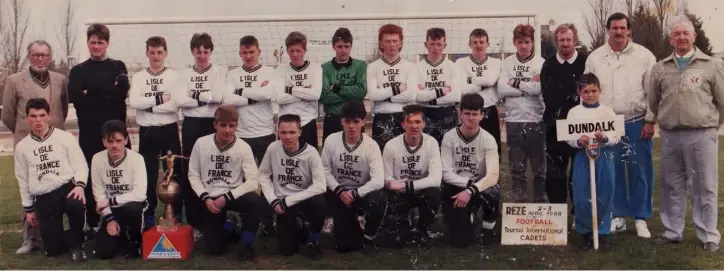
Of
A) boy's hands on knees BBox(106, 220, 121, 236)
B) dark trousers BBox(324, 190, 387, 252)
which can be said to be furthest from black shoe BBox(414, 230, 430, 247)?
boy's hands on knees BBox(106, 220, 121, 236)

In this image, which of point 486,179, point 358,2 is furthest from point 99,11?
point 486,179

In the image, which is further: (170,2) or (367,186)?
(170,2)

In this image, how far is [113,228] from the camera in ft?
12.8

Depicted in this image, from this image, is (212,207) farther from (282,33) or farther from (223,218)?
(282,33)

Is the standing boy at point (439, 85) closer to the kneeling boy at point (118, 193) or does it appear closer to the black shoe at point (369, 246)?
the black shoe at point (369, 246)

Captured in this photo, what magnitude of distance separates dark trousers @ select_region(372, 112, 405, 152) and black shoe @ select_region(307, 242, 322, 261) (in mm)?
951

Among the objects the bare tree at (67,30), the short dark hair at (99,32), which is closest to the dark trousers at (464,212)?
the short dark hair at (99,32)

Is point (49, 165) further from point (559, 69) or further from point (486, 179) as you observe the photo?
point (559, 69)

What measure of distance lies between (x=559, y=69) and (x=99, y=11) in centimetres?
328

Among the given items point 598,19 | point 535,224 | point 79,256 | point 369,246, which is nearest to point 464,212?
point 535,224

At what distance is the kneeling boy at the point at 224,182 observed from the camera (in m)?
3.98

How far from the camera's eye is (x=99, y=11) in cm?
448

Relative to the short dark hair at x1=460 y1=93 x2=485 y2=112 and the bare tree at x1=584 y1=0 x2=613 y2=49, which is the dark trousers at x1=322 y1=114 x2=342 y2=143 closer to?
the short dark hair at x1=460 y1=93 x2=485 y2=112

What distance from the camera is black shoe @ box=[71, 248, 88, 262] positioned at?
3.89 meters
